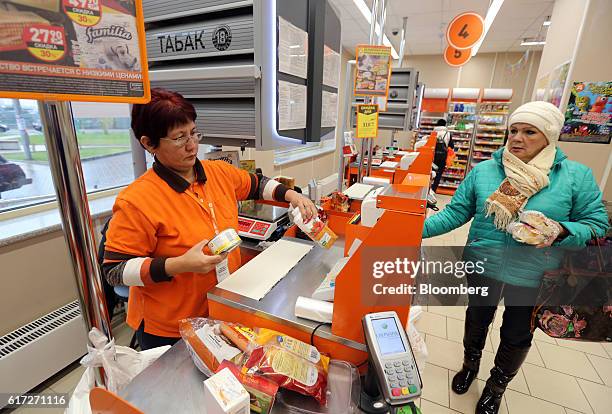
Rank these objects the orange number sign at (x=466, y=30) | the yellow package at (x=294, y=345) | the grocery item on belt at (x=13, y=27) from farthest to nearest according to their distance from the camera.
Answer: the orange number sign at (x=466, y=30) → the yellow package at (x=294, y=345) → the grocery item on belt at (x=13, y=27)

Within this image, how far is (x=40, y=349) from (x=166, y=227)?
172 cm

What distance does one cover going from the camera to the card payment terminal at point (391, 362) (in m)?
0.72

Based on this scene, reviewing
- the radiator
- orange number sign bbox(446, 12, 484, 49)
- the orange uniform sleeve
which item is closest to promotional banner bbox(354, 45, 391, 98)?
the orange uniform sleeve

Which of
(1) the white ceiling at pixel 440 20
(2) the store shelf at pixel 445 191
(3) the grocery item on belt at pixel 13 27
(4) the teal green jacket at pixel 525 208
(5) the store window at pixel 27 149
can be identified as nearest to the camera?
(3) the grocery item on belt at pixel 13 27

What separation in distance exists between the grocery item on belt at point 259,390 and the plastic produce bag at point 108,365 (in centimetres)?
32

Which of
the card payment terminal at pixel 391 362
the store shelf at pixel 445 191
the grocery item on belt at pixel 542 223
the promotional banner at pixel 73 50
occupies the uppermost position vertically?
the promotional banner at pixel 73 50

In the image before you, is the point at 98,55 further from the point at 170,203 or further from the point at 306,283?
the point at 306,283

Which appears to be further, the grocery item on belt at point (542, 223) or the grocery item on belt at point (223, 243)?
the grocery item on belt at point (542, 223)

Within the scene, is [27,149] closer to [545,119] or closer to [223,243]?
[223,243]

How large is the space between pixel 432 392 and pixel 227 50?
2.48 m

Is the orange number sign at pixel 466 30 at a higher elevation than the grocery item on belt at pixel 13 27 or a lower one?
higher

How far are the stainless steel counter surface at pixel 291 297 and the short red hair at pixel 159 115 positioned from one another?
0.63 m

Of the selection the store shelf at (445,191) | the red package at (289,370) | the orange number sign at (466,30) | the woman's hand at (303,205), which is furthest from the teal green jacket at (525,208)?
the store shelf at (445,191)

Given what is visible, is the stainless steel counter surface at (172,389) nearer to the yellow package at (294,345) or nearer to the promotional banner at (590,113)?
the yellow package at (294,345)
